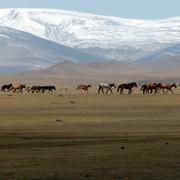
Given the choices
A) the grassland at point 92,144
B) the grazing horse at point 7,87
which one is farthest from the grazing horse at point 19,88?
the grassland at point 92,144

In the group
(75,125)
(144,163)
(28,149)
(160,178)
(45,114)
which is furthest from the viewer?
(45,114)

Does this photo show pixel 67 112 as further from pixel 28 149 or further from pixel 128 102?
pixel 28 149

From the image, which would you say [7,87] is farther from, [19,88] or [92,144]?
[92,144]

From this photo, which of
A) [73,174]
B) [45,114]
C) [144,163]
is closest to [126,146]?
[144,163]

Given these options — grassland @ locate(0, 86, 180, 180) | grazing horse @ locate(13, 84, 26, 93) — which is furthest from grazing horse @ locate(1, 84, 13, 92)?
grassland @ locate(0, 86, 180, 180)

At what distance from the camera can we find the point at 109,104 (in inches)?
2290

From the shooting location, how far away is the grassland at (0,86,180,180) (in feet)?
63.5

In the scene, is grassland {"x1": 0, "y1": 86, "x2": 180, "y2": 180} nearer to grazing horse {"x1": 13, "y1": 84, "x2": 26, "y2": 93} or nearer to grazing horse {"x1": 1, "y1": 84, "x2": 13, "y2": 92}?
grazing horse {"x1": 13, "y1": 84, "x2": 26, "y2": 93}

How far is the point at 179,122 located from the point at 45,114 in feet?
38.5

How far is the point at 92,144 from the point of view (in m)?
26.3

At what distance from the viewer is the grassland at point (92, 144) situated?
19.3 m

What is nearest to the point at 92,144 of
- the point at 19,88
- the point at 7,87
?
the point at 19,88

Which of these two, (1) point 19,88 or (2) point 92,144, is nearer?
(2) point 92,144

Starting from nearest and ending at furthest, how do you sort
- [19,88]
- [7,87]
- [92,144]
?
[92,144] → [19,88] → [7,87]
